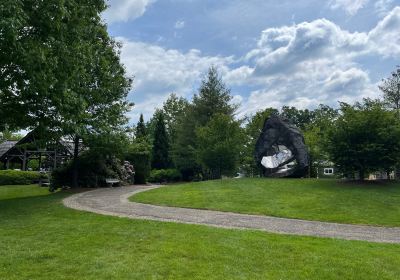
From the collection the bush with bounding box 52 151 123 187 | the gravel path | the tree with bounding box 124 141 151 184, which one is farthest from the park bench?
the gravel path

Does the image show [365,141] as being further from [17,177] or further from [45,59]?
[17,177]

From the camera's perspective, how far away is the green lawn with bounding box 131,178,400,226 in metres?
14.3

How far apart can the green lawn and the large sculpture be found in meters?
3.23

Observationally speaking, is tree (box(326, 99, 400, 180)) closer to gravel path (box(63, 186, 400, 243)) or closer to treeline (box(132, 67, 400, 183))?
treeline (box(132, 67, 400, 183))

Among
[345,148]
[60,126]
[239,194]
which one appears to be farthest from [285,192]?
[60,126]

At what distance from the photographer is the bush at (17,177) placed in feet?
113

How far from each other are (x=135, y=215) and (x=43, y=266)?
627 centimetres

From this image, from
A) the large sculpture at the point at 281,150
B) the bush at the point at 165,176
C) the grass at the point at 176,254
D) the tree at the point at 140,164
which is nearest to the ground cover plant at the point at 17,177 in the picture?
the tree at the point at 140,164

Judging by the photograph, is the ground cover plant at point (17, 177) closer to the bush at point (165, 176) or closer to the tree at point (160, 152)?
the bush at point (165, 176)

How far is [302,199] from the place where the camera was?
17.3 meters

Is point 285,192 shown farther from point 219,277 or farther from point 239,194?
point 219,277

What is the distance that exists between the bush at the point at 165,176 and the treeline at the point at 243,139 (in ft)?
0.34

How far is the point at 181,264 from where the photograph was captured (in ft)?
23.8

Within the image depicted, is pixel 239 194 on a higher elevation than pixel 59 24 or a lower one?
lower
